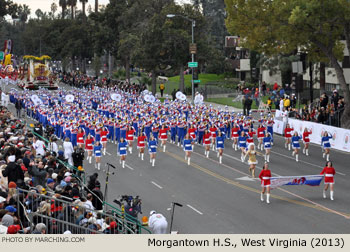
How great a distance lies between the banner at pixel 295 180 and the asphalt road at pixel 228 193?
0.55m

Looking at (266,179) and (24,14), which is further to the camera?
(24,14)

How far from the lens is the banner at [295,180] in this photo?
2119cm

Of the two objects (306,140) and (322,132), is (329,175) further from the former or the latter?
(322,132)

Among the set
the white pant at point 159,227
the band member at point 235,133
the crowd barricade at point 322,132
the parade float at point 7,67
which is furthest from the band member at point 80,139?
the parade float at point 7,67

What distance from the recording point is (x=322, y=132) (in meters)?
32.8

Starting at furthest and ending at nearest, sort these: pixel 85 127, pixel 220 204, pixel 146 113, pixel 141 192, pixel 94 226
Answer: pixel 146 113, pixel 85 127, pixel 141 192, pixel 220 204, pixel 94 226

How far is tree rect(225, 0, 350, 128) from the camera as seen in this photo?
31.3m

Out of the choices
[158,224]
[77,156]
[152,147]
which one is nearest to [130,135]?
[152,147]

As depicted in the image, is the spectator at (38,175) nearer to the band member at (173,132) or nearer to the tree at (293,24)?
the band member at (173,132)

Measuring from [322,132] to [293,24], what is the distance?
599 centimetres

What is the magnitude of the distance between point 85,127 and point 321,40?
1387 centimetres
